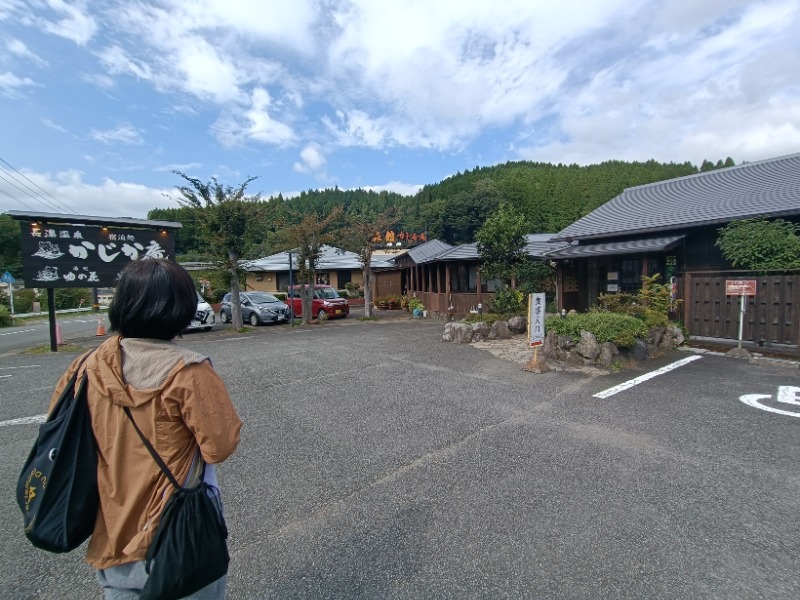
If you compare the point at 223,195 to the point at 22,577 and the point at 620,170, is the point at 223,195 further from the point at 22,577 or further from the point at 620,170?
the point at 620,170

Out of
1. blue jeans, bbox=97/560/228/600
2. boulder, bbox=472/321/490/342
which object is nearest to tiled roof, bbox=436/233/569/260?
boulder, bbox=472/321/490/342

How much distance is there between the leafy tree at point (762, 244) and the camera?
25.0ft

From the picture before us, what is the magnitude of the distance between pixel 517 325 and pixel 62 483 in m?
10.4

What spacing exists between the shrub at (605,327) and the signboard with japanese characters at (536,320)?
813mm

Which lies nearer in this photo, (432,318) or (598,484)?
(598,484)

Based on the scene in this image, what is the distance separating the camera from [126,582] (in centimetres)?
132

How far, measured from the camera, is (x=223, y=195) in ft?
42.5

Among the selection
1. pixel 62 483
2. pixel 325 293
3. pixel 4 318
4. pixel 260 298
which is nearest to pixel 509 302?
pixel 325 293

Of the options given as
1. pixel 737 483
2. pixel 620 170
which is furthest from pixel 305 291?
pixel 620 170

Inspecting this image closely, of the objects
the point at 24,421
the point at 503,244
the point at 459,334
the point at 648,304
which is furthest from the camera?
the point at 503,244

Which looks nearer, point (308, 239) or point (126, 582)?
point (126, 582)

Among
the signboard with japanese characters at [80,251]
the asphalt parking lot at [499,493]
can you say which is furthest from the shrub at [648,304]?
the signboard with japanese characters at [80,251]

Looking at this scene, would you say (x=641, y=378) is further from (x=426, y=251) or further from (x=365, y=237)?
(x=426, y=251)

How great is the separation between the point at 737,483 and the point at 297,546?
10.6ft
